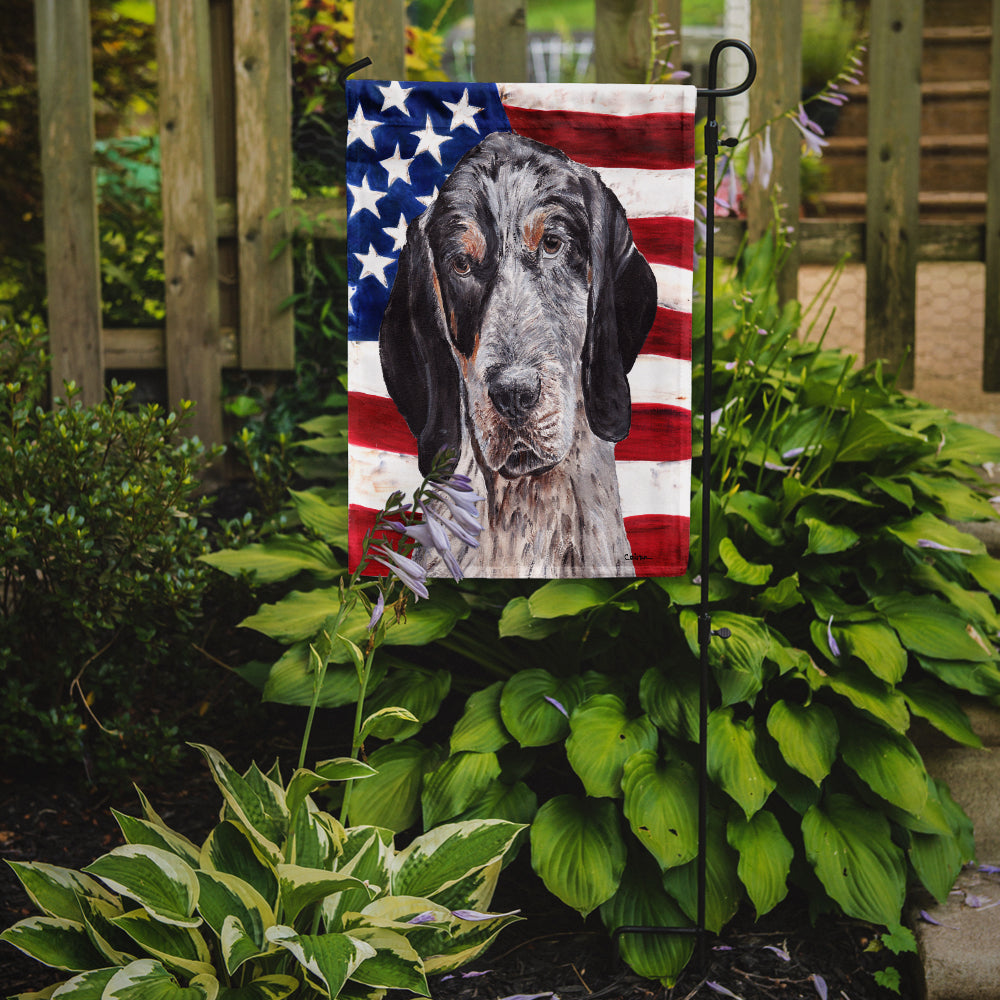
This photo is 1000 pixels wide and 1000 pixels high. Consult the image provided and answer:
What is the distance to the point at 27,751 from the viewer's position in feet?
7.84

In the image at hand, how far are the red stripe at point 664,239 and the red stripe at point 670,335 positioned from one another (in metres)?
0.10

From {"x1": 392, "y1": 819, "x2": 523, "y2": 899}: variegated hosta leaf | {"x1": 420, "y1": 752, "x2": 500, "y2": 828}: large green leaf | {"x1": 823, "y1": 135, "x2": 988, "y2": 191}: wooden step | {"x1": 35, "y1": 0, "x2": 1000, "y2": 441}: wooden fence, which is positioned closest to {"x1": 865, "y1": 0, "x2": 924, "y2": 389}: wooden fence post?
{"x1": 35, "y1": 0, "x2": 1000, "y2": 441}: wooden fence

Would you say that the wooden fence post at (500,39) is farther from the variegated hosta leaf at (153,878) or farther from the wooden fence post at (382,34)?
the variegated hosta leaf at (153,878)

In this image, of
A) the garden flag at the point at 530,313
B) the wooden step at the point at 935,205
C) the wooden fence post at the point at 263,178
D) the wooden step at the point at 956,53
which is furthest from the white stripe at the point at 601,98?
the wooden step at the point at 956,53

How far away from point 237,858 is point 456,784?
1.53ft

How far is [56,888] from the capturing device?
1.68m

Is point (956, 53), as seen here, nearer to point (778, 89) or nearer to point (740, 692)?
point (778, 89)

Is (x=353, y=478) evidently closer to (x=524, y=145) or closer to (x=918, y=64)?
(x=524, y=145)

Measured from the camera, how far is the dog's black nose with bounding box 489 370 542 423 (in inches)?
78.9

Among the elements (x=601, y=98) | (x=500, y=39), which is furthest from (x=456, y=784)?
(x=500, y=39)

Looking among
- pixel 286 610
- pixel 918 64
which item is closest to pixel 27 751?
pixel 286 610

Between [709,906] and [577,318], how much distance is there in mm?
1193

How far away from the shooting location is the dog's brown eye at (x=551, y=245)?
198 cm

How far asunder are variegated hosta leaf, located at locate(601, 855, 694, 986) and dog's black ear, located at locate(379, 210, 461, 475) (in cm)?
97
